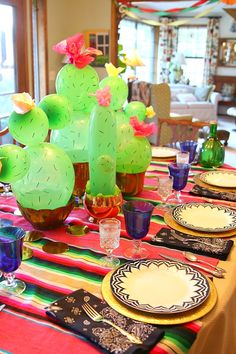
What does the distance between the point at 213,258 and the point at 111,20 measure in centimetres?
488

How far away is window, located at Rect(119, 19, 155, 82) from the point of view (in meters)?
9.03

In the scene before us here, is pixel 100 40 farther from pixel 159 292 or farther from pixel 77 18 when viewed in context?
pixel 159 292

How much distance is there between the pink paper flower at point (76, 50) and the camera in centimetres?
138

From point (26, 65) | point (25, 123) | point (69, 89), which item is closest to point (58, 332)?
point (25, 123)

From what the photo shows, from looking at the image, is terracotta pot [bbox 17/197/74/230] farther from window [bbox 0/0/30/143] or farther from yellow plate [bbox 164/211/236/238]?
window [bbox 0/0/30/143]

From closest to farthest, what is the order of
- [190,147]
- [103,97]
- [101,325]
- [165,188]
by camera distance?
[101,325] → [103,97] → [165,188] → [190,147]

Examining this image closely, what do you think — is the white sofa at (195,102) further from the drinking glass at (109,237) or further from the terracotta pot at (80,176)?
the drinking glass at (109,237)

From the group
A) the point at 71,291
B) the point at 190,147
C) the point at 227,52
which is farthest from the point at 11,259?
the point at 227,52

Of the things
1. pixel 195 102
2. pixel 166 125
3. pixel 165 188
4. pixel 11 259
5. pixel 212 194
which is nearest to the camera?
pixel 11 259

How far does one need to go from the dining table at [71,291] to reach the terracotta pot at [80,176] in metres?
0.15

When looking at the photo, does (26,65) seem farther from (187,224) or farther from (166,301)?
(166,301)

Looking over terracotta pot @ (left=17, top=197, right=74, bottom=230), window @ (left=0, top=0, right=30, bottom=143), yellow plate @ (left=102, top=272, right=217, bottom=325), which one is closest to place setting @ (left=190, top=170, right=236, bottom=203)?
terracotta pot @ (left=17, top=197, right=74, bottom=230)

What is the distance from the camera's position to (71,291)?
0.94m

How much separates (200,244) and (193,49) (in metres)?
10.3
